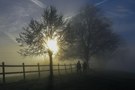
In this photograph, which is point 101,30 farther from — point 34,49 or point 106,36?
point 34,49

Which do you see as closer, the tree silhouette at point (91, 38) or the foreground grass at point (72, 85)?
the foreground grass at point (72, 85)

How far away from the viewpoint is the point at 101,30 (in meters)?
55.2

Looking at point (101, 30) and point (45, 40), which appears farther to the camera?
point (101, 30)

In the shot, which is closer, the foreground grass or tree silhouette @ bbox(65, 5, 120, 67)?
the foreground grass

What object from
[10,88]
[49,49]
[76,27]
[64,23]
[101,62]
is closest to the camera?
[10,88]

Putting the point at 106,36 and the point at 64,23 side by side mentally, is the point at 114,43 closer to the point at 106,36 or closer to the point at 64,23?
the point at 106,36

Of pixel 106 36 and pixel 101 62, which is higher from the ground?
pixel 106 36

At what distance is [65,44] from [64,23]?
2747mm

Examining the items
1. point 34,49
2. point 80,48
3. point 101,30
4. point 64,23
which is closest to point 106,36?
point 101,30

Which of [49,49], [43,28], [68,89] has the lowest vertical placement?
[68,89]

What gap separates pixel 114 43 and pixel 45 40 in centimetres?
2414

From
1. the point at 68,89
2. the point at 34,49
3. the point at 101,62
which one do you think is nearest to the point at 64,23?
the point at 34,49

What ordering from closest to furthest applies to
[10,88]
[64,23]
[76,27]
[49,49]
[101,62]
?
[10,88], [49,49], [64,23], [76,27], [101,62]

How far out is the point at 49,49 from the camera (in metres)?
35.1
